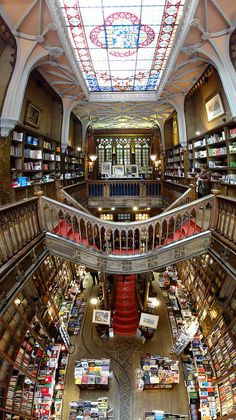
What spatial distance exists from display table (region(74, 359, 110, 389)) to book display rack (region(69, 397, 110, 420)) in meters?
0.36

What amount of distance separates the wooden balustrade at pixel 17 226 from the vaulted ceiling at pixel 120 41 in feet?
14.3

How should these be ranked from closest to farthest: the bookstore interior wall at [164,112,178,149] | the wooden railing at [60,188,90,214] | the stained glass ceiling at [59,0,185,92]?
the stained glass ceiling at [59,0,185,92] < the wooden railing at [60,188,90,214] < the bookstore interior wall at [164,112,178,149]

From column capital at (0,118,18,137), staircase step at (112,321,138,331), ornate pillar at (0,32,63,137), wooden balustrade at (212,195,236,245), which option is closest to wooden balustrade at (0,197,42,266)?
column capital at (0,118,18,137)

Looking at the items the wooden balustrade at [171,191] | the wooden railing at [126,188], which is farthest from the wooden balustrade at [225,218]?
the wooden railing at [126,188]

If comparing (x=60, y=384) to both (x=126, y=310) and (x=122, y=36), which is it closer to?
(x=126, y=310)

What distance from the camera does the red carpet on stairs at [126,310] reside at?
6948 millimetres

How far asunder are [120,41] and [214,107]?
349 cm

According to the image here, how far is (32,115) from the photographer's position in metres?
7.81

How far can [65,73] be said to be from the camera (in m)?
8.61

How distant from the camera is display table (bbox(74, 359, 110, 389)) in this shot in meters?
5.06

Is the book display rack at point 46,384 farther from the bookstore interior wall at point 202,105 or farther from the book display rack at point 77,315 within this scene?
the bookstore interior wall at point 202,105

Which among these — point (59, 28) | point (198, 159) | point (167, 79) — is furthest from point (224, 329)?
point (167, 79)

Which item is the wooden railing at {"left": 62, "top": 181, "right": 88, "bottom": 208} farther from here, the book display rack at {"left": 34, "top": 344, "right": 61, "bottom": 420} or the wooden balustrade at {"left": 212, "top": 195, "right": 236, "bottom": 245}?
the wooden balustrade at {"left": 212, "top": 195, "right": 236, "bottom": 245}

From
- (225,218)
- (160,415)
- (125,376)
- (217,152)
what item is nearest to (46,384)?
(125,376)
